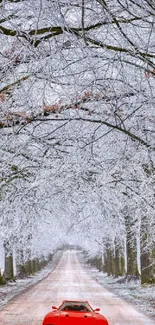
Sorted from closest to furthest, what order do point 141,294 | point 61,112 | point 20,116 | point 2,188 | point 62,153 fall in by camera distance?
1. point 20,116
2. point 61,112
3. point 62,153
4. point 2,188
5. point 141,294

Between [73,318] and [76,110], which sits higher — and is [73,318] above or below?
below

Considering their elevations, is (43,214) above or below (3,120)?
below

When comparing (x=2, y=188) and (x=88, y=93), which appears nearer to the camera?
(x=88, y=93)

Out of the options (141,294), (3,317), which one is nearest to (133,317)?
(3,317)

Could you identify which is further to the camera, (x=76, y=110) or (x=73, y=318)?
(x=73, y=318)

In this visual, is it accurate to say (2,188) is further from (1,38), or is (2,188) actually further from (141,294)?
(141,294)

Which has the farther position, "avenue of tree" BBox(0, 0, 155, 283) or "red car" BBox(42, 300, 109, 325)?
"red car" BBox(42, 300, 109, 325)

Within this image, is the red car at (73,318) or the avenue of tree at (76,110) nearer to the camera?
the avenue of tree at (76,110)

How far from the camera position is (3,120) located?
11.7 m

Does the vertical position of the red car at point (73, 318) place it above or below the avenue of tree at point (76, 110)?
below

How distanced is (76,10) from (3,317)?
14.8 meters

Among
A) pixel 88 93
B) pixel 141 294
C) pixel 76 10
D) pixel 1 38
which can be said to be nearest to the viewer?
pixel 76 10

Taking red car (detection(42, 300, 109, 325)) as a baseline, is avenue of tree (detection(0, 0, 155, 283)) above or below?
above

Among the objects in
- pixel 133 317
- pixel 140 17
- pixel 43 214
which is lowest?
pixel 133 317
